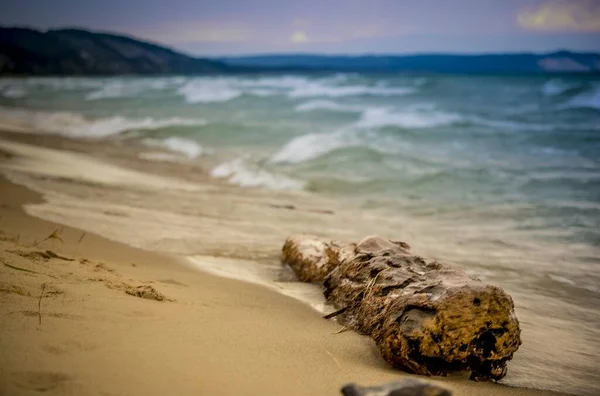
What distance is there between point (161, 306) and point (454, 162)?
1080cm

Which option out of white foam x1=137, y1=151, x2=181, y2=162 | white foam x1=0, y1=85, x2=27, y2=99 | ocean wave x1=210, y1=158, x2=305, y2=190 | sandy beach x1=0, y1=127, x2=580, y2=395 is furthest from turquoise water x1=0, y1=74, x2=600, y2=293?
sandy beach x1=0, y1=127, x2=580, y2=395

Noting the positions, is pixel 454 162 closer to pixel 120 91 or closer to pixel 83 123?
pixel 83 123

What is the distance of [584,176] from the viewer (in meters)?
10.7

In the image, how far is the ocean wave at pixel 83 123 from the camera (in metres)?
17.9

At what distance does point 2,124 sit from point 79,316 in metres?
18.0

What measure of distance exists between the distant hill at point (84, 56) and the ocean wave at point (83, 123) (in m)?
63.4

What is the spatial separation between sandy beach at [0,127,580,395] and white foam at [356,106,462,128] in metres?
12.6

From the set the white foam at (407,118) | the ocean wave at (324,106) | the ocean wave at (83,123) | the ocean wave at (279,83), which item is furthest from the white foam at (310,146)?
the ocean wave at (279,83)

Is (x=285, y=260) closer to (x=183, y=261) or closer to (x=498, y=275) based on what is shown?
(x=183, y=261)

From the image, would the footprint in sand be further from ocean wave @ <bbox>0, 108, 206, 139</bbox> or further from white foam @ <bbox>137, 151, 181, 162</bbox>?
ocean wave @ <bbox>0, 108, 206, 139</bbox>

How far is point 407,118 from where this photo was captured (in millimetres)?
20594

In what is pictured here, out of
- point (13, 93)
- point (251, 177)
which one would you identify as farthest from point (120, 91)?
point (251, 177)

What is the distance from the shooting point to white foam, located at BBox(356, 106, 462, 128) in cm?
1927

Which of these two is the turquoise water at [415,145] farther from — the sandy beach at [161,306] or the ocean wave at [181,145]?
the sandy beach at [161,306]
